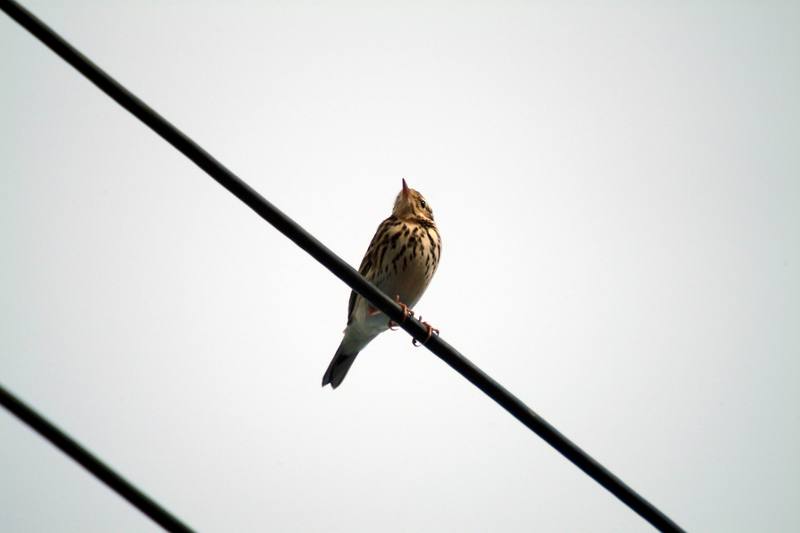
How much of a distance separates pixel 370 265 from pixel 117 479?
5498 mm

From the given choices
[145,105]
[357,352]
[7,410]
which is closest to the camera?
[7,410]

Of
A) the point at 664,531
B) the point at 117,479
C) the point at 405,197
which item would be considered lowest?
the point at 117,479

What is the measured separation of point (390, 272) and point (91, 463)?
526 cm

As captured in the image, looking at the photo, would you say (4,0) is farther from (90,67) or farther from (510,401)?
(510,401)

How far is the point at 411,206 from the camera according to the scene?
8102mm

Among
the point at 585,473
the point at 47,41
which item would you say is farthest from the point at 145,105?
the point at 585,473

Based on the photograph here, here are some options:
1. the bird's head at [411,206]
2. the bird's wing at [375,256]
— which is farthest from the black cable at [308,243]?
the bird's head at [411,206]

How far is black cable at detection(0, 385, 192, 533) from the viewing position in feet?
5.77

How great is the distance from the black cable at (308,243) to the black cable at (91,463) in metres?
1.30

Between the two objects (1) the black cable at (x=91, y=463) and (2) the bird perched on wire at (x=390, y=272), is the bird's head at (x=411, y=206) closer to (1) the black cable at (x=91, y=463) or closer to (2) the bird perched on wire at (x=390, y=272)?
(2) the bird perched on wire at (x=390, y=272)

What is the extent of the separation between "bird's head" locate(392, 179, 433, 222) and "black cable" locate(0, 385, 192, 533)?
6.06 metres

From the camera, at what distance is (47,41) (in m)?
2.54

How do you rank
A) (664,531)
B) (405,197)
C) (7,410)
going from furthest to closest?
(405,197)
(664,531)
(7,410)

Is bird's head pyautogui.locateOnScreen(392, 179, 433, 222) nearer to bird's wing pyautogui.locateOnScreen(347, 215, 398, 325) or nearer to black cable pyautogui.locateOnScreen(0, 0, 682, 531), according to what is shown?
bird's wing pyautogui.locateOnScreen(347, 215, 398, 325)
